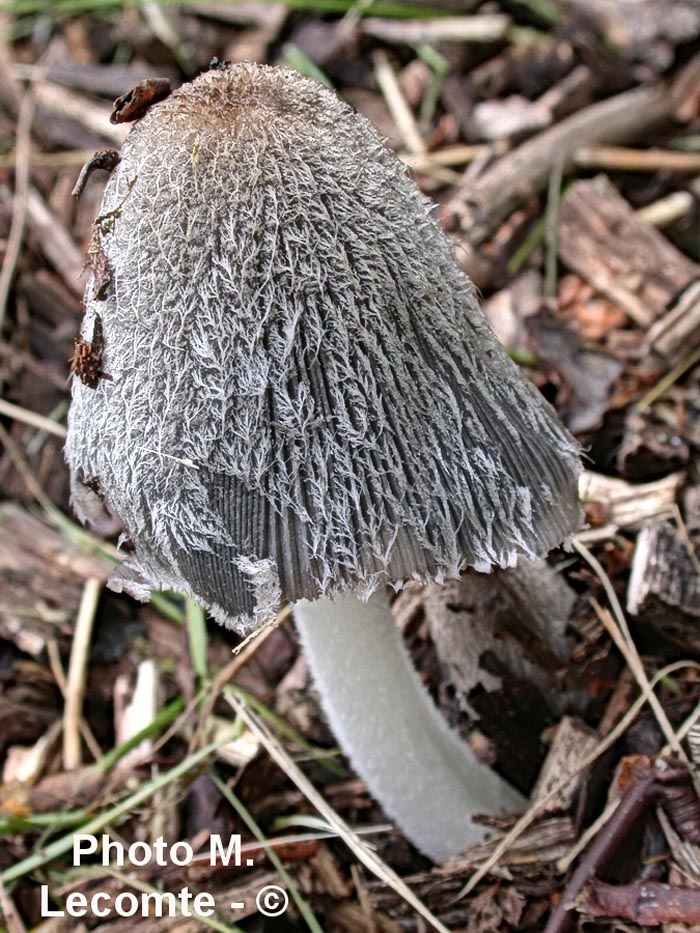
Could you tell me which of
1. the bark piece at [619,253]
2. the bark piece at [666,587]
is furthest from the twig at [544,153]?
the bark piece at [666,587]

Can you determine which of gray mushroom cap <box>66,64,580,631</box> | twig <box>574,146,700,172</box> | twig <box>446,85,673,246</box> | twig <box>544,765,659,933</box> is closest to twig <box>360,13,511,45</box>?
twig <box>446,85,673,246</box>

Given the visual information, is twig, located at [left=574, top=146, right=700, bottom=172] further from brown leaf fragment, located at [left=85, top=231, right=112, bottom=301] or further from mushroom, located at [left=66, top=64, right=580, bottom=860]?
brown leaf fragment, located at [left=85, top=231, right=112, bottom=301]

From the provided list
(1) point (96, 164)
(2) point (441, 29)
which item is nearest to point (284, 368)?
(1) point (96, 164)

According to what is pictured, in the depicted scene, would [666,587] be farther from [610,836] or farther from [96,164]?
[96,164]

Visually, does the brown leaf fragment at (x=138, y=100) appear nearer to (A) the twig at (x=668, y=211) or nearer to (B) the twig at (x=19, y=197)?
(B) the twig at (x=19, y=197)

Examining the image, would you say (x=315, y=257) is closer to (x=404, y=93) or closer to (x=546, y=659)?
(x=546, y=659)

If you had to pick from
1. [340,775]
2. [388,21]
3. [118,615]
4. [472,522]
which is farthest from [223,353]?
[388,21]
